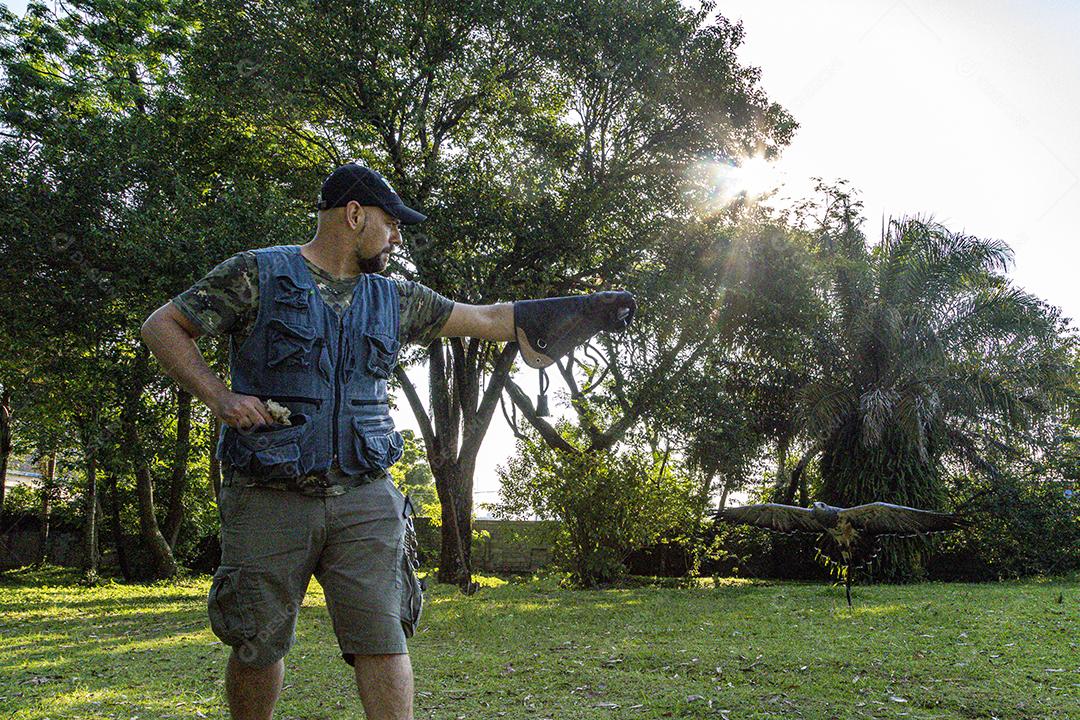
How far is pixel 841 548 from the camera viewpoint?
42.9 feet

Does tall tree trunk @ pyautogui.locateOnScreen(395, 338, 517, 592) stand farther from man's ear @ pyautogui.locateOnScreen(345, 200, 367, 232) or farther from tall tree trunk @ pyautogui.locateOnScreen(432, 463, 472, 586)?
man's ear @ pyautogui.locateOnScreen(345, 200, 367, 232)

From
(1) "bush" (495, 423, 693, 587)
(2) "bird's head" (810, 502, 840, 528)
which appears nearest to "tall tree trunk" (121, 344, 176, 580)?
(1) "bush" (495, 423, 693, 587)

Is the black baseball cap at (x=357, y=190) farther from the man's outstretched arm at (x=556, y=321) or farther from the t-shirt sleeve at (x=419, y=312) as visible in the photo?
the man's outstretched arm at (x=556, y=321)

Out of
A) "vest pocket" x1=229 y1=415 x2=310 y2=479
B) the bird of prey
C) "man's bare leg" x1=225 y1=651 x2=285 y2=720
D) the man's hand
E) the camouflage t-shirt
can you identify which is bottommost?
"man's bare leg" x1=225 y1=651 x2=285 y2=720

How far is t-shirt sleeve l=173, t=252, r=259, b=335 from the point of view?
277cm

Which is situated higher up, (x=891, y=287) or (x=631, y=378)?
(x=891, y=287)

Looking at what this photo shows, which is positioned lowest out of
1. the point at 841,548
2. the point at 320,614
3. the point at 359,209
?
the point at 320,614

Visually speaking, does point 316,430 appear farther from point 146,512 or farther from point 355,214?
point 146,512

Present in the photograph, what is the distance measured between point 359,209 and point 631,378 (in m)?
12.9

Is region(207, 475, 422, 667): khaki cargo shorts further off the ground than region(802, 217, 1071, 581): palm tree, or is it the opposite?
region(802, 217, 1071, 581): palm tree

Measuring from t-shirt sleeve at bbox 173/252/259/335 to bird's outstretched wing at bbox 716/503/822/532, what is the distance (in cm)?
1158

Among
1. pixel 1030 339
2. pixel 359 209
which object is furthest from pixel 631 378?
pixel 359 209

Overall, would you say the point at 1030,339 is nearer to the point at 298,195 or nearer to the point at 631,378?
the point at 631,378

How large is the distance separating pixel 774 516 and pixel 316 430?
11864 mm
